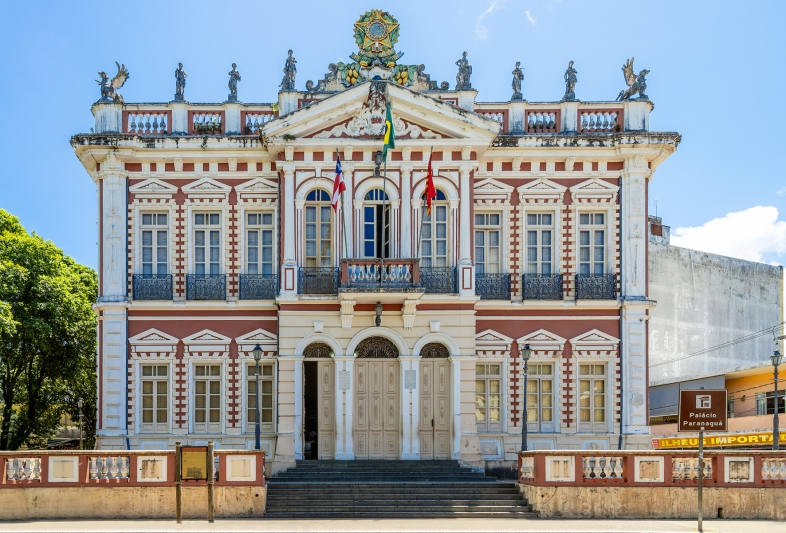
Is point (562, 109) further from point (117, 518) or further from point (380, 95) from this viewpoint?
point (117, 518)

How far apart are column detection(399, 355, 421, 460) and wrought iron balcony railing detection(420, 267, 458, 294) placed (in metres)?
1.81

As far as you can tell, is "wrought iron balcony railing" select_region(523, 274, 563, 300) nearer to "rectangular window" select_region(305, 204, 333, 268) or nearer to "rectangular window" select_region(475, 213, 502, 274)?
"rectangular window" select_region(475, 213, 502, 274)

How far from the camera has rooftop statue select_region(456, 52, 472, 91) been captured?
2780cm

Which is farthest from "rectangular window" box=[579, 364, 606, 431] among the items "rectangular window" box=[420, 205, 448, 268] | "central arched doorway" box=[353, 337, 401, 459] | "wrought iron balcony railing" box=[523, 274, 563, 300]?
"central arched doorway" box=[353, 337, 401, 459]

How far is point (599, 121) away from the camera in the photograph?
28438 mm

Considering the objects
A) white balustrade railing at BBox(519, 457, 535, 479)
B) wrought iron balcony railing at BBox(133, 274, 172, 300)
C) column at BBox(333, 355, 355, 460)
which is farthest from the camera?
wrought iron balcony railing at BBox(133, 274, 172, 300)

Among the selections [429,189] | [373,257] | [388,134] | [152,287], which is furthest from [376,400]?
[388,134]

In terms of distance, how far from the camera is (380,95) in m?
26.7

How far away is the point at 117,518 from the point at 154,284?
26.9 ft

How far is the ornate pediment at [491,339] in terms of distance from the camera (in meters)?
27.8

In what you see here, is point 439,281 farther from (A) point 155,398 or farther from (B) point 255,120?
(A) point 155,398

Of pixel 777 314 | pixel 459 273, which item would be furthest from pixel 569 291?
pixel 777 314

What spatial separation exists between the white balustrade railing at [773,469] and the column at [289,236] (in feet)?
38.9

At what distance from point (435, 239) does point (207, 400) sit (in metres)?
7.42
